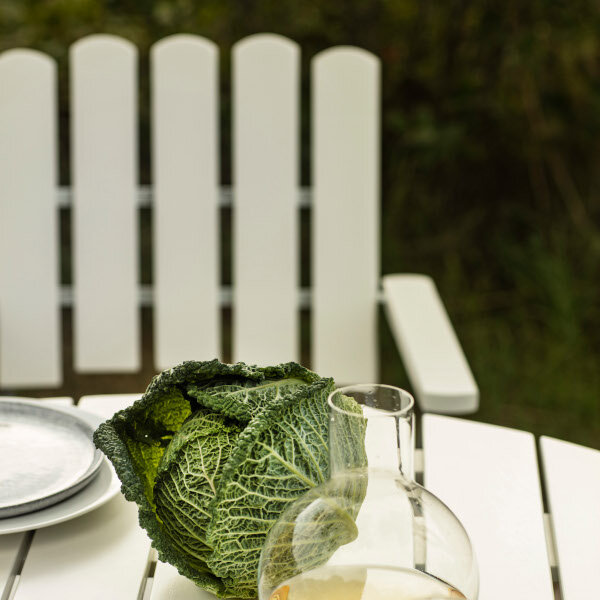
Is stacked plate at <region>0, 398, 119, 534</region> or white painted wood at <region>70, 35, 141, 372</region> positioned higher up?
white painted wood at <region>70, 35, 141, 372</region>

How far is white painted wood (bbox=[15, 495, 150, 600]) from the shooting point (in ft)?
2.68

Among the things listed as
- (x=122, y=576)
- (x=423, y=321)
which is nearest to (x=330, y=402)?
(x=122, y=576)

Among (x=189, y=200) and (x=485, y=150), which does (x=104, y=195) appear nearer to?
(x=189, y=200)

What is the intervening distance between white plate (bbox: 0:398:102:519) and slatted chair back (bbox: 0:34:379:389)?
96 cm

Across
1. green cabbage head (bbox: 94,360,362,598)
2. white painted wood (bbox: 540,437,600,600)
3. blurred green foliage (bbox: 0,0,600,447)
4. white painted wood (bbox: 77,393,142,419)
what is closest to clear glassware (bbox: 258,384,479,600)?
green cabbage head (bbox: 94,360,362,598)

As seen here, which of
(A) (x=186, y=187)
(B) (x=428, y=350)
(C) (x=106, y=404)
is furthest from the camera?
(A) (x=186, y=187)

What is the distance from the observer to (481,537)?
93cm

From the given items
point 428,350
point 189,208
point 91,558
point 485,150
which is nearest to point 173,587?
point 91,558

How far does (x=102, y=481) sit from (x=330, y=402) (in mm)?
376

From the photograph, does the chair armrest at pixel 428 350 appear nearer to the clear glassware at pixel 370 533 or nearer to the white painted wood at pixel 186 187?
the white painted wood at pixel 186 187

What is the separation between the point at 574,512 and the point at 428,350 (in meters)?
0.53

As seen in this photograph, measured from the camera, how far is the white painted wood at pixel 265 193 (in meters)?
1.94

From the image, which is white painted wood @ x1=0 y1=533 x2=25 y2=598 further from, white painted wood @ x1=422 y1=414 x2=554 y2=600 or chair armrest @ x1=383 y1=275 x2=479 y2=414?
chair armrest @ x1=383 y1=275 x2=479 y2=414

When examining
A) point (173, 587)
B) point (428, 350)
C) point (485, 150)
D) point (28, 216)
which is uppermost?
point (485, 150)
